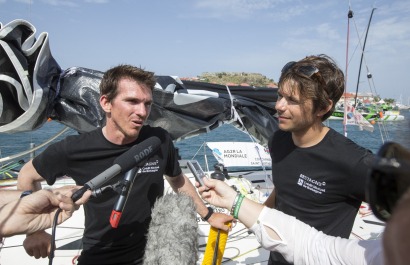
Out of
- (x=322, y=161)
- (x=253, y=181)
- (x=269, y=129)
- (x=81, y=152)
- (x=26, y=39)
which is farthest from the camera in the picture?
(x=253, y=181)

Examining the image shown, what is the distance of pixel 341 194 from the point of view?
6.06 ft

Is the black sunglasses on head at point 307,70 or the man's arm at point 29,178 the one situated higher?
the black sunglasses on head at point 307,70

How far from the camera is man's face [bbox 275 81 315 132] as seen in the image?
6.53 feet

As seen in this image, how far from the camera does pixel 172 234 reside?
1.35 metres

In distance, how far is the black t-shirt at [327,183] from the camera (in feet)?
5.87

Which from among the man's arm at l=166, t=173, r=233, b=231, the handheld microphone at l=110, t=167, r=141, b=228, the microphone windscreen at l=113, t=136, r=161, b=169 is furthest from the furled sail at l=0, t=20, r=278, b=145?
the handheld microphone at l=110, t=167, r=141, b=228

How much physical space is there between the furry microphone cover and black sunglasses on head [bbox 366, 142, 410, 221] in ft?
2.68

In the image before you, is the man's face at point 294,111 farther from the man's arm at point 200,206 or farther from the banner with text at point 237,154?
the banner with text at point 237,154

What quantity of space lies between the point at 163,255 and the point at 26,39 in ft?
8.02

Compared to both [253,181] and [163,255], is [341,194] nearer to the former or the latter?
[163,255]

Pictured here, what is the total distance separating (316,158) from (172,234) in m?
1.10

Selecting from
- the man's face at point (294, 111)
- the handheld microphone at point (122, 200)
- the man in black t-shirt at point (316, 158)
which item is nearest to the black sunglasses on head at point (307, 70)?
the man in black t-shirt at point (316, 158)

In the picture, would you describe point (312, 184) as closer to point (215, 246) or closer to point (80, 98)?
point (215, 246)

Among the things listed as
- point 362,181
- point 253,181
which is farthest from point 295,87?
point 253,181
